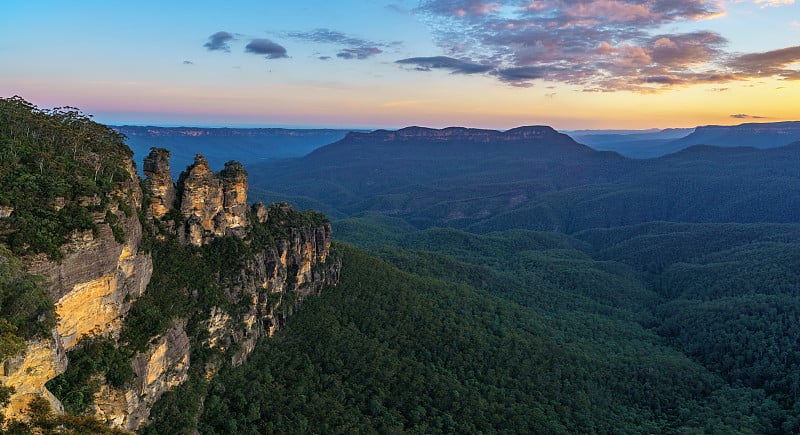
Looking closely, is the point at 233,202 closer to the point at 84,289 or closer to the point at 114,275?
the point at 114,275

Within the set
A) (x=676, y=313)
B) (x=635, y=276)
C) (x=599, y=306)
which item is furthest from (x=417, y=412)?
(x=635, y=276)

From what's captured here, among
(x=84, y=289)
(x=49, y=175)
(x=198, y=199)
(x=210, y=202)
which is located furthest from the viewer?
(x=210, y=202)

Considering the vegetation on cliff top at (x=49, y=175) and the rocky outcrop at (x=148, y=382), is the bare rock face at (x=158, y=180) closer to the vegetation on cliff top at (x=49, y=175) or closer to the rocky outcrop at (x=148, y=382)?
the vegetation on cliff top at (x=49, y=175)

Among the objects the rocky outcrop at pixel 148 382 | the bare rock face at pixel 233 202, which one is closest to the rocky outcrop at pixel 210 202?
the bare rock face at pixel 233 202

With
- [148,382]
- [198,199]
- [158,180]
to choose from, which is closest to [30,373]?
[148,382]

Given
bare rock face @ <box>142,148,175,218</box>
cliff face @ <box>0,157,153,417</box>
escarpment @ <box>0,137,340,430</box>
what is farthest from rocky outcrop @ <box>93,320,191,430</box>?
bare rock face @ <box>142,148,175,218</box>
